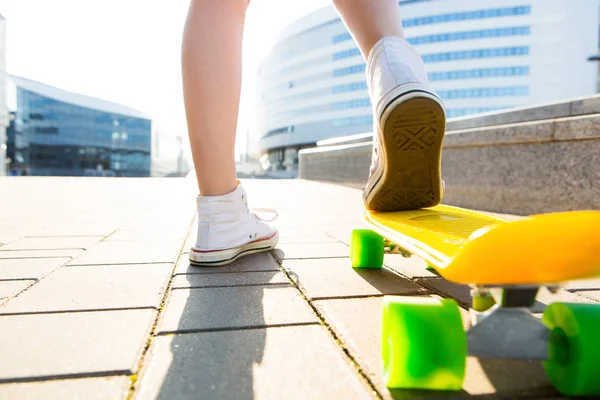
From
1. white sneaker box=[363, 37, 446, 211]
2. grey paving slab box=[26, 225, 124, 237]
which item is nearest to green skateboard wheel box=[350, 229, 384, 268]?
white sneaker box=[363, 37, 446, 211]

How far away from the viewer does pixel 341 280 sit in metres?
1.45

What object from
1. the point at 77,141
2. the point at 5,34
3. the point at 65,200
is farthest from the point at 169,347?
the point at 77,141

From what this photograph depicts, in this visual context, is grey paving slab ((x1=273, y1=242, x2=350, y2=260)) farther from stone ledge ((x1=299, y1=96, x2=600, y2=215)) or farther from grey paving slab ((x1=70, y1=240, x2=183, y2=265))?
stone ledge ((x1=299, y1=96, x2=600, y2=215))

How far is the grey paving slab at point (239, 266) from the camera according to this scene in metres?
1.58

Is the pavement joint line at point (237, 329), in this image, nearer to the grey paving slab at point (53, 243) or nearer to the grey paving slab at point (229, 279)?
the grey paving slab at point (229, 279)

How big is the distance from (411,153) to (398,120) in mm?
124

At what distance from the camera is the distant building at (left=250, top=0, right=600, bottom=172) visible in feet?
148

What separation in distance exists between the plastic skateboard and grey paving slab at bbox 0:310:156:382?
1.73 ft

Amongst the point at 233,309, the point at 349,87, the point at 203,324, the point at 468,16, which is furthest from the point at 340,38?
the point at 203,324

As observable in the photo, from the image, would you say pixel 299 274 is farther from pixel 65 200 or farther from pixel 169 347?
pixel 65 200

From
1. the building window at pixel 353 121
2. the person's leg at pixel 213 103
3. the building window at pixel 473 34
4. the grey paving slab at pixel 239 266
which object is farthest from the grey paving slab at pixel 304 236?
the building window at pixel 473 34

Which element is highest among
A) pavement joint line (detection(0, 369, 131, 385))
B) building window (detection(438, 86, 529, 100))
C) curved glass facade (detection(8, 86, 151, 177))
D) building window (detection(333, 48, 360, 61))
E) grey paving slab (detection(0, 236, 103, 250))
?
building window (detection(333, 48, 360, 61))

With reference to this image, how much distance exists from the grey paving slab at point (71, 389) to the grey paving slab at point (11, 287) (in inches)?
23.5

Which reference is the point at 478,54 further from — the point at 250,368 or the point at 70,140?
the point at 250,368
